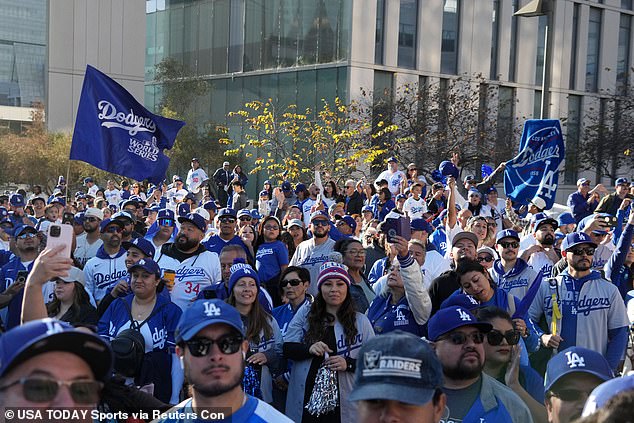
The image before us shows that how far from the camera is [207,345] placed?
12.0 ft

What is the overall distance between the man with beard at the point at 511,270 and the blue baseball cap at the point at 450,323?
3.35 meters

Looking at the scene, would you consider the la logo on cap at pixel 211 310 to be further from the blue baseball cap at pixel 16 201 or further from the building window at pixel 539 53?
the building window at pixel 539 53

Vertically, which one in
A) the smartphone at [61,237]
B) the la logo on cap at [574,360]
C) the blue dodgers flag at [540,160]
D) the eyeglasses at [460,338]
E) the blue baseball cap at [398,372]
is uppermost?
the blue dodgers flag at [540,160]

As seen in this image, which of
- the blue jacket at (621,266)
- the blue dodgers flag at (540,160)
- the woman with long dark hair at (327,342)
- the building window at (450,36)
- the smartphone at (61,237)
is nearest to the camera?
the smartphone at (61,237)

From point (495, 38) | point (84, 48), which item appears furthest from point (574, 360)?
point (84, 48)

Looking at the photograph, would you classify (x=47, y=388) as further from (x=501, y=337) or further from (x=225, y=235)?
(x=225, y=235)

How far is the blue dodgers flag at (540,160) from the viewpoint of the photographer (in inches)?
444

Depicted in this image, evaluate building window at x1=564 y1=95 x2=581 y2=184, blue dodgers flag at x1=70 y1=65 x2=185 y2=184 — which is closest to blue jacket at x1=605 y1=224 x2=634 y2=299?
blue dodgers flag at x1=70 y1=65 x2=185 y2=184

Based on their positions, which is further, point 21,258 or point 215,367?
point 21,258

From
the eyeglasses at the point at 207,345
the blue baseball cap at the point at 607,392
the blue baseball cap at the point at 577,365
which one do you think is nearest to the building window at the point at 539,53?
the blue baseball cap at the point at 577,365

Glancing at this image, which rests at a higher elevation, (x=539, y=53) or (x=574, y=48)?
(x=574, y=48)

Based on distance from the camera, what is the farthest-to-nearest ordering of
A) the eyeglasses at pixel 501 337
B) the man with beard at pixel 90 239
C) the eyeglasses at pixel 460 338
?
the man with beard at pixel 90 239, the eyeglasses at pixel 501 337, the eyeglasses at pixel 460 338

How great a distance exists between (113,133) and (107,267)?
108 inches

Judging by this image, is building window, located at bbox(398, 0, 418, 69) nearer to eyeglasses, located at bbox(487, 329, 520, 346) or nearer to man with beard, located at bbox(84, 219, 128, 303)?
man with beard, located at bbox(84, 219, 128, 303)
